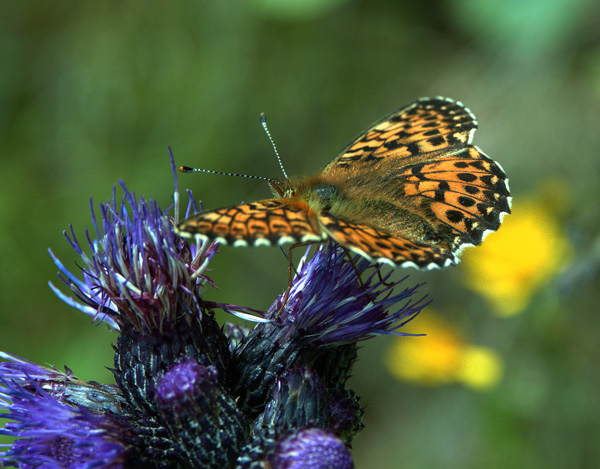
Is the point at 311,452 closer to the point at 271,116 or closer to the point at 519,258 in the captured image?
the point at 519,258

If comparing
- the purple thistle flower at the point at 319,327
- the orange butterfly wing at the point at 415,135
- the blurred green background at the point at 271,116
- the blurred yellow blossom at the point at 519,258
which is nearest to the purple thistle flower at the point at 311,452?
the purple thistle flower at the point at 319,327

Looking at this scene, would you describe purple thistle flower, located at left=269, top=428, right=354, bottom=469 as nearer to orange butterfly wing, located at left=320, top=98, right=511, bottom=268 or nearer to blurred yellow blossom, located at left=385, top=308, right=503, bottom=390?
orange butterfly wing, located at left=320, top=98, right=511, bottom=268

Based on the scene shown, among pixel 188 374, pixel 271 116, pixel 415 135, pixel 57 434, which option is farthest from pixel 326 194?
pixel 271 116

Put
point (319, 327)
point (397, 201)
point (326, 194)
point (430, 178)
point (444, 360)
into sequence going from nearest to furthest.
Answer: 1. point (319, 327)
2. point (326, 194)
3. point (397, 201)
4. point (430, 178)
5. point (444, 360)

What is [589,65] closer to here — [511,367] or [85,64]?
[511,367]

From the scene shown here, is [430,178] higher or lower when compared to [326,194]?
higher

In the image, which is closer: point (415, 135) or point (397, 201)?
point (397, 201)

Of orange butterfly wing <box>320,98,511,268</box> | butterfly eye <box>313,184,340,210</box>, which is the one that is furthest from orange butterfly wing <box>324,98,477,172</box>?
butterfly eye <box>313,184,340,210</box>
